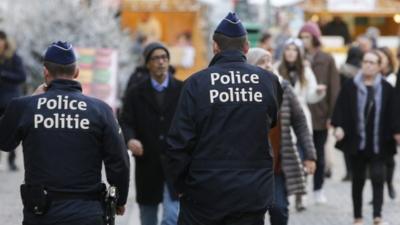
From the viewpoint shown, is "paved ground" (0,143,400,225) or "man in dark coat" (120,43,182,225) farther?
"paved ground" (0,143,400,225)

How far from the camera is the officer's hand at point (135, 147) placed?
34.3ft

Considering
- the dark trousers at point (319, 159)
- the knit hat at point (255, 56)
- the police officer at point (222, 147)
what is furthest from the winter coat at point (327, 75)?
the police officer at point (222, 147)

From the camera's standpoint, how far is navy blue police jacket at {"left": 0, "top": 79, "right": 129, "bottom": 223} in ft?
24.1

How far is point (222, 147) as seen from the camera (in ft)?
24.3

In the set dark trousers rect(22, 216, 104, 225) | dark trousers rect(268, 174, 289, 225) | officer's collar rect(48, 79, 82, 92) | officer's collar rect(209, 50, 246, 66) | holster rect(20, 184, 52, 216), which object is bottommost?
dark trousers rect(268, 174, 289, 225)

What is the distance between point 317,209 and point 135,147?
4411 millimetres

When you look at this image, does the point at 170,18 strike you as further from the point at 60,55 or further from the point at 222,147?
the point at 222,147

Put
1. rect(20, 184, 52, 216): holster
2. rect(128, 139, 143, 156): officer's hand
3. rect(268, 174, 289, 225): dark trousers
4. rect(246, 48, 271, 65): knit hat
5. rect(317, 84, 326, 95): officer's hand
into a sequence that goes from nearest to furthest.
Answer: rect(20, 184, 52, 216): holster
rect(246, 48, 271, 65): knit hat
rect(268, 174, 289, 225): dark trousers
rect(128, 139, 143, 156): officer's hand
rect(317, 84, 326, 95): officer's hand

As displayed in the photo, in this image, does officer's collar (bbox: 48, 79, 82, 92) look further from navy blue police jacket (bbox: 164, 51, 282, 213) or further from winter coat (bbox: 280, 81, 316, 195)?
winter coat (bbox: 280, 81, 316, 195)

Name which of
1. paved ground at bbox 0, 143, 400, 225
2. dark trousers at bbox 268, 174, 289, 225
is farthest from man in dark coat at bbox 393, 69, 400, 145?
dark trousers at bbox 268, 174, 289, 225

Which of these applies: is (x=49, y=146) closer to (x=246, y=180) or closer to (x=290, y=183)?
(x=246, y=180)

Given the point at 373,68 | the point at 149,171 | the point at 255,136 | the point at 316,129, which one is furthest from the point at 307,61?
the point at 255,136

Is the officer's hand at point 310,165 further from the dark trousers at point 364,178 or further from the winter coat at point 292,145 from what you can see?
the dark trousers at point 364,178

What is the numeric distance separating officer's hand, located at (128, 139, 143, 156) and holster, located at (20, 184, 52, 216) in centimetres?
312
